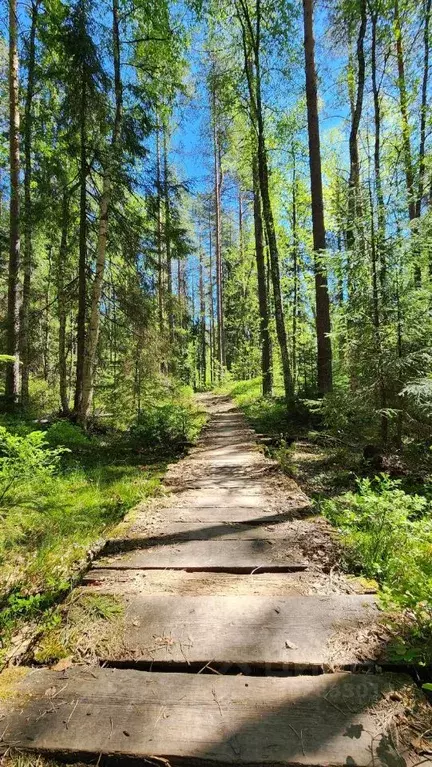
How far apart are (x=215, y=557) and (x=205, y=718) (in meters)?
1.48

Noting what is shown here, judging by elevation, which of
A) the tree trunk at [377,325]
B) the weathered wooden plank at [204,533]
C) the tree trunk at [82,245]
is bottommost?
the weathered wooden plank at [204,533]

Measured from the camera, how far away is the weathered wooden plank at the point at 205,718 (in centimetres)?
140

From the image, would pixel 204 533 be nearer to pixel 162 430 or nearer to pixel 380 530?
pixel 380 530

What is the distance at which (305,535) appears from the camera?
3.34 m

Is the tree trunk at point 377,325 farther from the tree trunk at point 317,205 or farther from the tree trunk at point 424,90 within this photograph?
the tree trunk at point 424,90

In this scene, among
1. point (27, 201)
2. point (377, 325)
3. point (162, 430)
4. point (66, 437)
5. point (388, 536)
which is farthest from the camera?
point (27, 201)

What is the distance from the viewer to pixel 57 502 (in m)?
4.43

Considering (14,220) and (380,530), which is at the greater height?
(14,220)

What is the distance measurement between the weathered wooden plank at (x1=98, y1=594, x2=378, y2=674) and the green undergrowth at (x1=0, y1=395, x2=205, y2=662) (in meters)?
0.64

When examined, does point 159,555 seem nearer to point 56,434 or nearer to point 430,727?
point 430,727

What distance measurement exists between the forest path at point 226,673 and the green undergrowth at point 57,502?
0.37m

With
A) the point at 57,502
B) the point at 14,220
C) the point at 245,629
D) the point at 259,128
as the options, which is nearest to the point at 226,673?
the point at 245,629

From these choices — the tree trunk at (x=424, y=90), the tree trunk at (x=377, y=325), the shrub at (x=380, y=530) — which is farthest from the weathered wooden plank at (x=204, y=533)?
the tree trunk at (x=424, y=90)

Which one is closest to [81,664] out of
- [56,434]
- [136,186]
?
[56,434]
